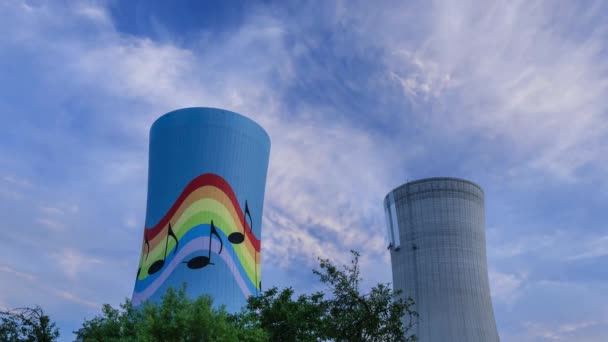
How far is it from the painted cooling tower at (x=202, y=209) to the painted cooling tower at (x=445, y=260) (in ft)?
30.3

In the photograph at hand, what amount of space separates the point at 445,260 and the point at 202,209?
12.6 metres

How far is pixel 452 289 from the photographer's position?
26047mm

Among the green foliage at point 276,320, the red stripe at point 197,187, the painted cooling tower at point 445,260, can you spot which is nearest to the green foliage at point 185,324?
the green foliage at point 276,320

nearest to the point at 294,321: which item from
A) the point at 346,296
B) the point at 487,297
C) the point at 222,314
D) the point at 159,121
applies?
the point at 346,296

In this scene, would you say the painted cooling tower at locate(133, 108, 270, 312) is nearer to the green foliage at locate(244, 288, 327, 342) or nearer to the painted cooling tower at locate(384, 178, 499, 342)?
the green foliage at locate(244, 288, 327, 342)

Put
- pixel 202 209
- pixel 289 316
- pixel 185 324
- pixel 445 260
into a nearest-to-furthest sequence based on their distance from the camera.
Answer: pixel 185 324 < pixel 289 316 < pixel 202 209 < pixel 445 260

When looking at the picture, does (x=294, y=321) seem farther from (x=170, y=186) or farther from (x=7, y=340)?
(x=170, y=186)

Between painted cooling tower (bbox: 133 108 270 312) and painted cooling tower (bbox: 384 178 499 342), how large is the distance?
9.24m

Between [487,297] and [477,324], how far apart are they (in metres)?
1.69

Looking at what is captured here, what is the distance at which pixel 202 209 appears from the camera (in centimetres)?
2102

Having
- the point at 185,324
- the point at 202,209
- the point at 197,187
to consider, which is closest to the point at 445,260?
the point at 202,209

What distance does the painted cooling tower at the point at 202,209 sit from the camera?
20.4 m

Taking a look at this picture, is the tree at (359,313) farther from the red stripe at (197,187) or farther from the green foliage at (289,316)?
the red stripe at (197,187)

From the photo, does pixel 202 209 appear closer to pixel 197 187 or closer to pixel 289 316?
pixel 197 187
